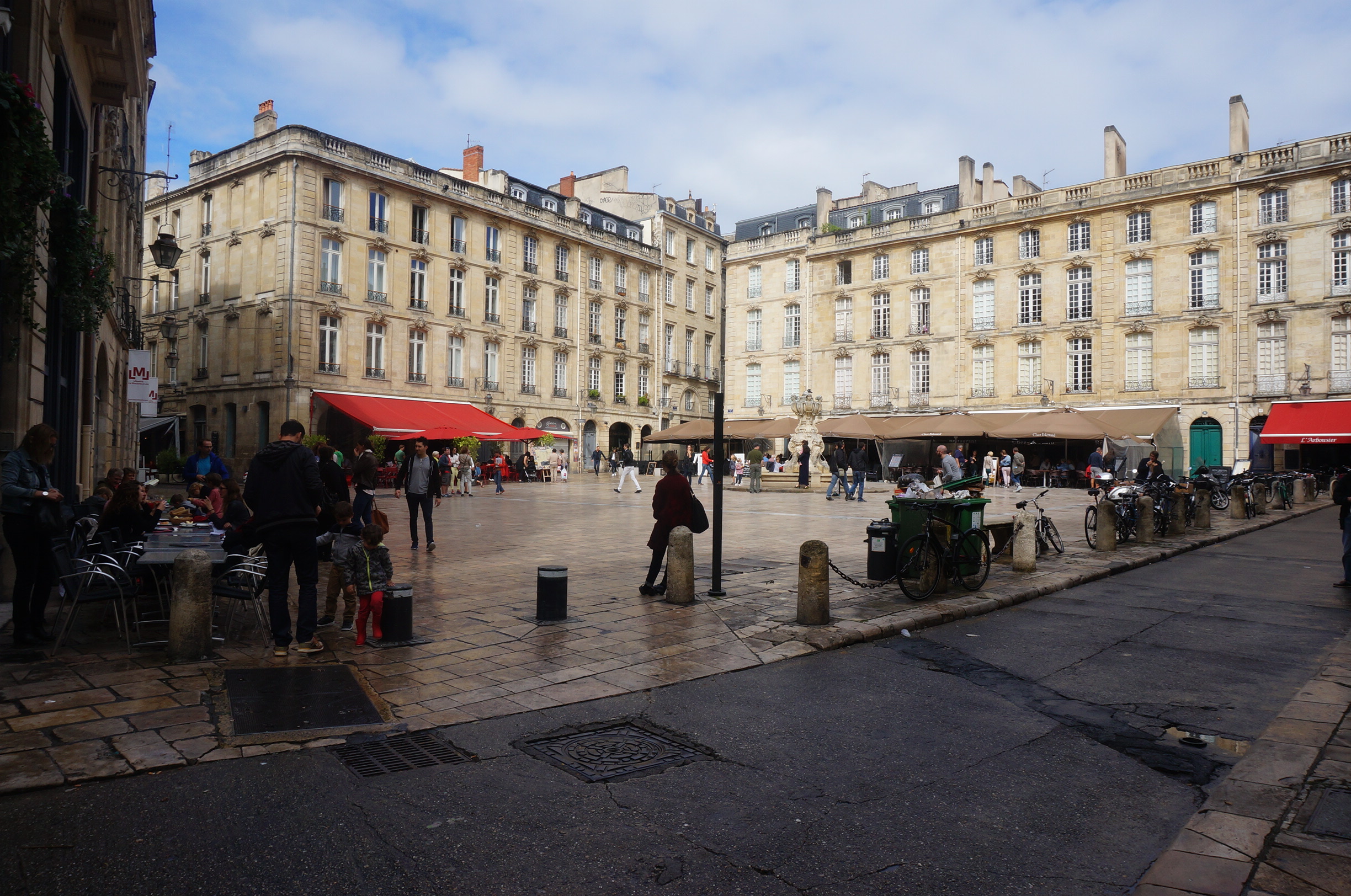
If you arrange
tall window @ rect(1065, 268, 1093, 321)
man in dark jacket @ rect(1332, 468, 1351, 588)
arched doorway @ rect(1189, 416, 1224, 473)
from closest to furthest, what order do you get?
man in dark jacket @ rect(1332, 468, 1351, 588) < arched doorway @ rect(1189, 416, 1224, 473) < tall window @ rect(1065, 268, 1093, 321)

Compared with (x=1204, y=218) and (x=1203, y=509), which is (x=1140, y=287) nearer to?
(x=1204, y=218)

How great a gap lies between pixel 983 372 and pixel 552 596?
115ft

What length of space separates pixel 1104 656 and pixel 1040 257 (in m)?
34.4

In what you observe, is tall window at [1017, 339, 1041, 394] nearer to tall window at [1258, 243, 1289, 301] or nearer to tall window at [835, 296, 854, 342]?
tall window at [1258, 243, 1289, 301]

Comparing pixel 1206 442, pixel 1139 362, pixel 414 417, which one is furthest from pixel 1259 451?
pixel 414 417

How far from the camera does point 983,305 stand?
38.5 meters

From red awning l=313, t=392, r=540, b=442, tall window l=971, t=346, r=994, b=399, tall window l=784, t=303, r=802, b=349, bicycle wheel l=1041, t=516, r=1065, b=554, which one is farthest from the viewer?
tall window l=784, t=303, r=802, b=349

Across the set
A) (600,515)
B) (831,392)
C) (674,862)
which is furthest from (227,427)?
(674,862)

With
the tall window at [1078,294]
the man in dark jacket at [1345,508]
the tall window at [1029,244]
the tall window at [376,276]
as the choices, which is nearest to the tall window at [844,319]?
the tall window at [1029,244]

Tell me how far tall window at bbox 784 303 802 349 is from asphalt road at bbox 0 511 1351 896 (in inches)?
1550

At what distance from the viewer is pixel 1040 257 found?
121ft

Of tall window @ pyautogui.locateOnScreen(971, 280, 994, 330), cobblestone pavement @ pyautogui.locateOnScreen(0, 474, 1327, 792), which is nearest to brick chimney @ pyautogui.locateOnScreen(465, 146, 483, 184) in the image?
tall window @ pyautogui.locateOnScreen(971, 280, 994, 330)

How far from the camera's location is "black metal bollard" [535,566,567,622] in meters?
6.76

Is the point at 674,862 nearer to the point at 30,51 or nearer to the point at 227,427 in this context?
the point at 30,51
